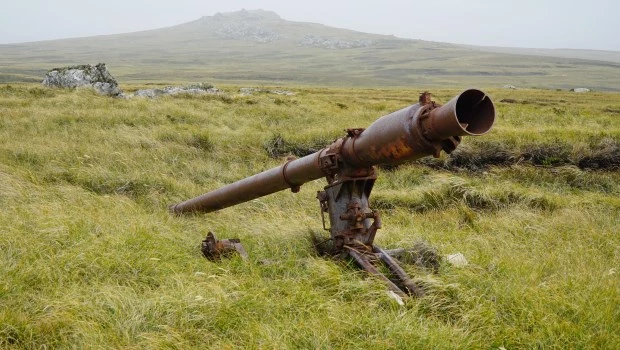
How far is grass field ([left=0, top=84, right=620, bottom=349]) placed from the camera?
4.07 meters

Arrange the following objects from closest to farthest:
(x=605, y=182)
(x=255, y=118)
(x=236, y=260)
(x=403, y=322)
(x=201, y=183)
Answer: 1. (x=403, y=322)
2. (x=236, y=260)
3. (x=201, y=183)
4. (x=605, y=182)
5. (x=255, y=118)

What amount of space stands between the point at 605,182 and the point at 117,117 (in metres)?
13.7

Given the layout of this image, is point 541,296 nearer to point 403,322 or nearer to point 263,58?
point 403,322

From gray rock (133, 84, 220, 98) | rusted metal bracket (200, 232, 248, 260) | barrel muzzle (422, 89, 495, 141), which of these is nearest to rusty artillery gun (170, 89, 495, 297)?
barrel muzzle (422, 89, 495, 141)

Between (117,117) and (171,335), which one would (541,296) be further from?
(117,117)

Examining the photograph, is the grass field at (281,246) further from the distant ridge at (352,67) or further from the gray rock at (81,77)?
the distant ridge at (352,67)

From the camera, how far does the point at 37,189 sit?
8.60 metres

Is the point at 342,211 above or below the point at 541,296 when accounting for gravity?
above

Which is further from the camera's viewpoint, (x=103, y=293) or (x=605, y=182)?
(x=605, y=182)

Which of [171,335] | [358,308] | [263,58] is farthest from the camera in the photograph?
[263,58]

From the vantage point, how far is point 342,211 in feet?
19.3

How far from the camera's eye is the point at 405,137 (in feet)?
15.3

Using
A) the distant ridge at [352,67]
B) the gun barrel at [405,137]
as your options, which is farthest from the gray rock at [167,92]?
the distant ridge at [352,67]

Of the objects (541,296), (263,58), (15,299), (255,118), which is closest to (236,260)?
(15,299)
